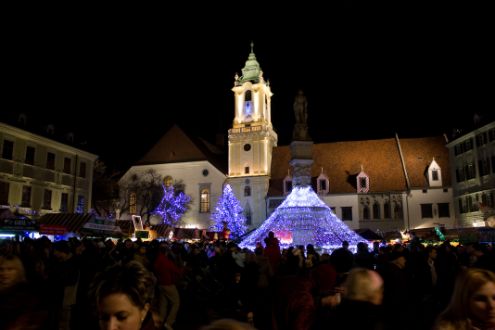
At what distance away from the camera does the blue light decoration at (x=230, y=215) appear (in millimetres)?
48938

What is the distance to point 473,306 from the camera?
10.4ft

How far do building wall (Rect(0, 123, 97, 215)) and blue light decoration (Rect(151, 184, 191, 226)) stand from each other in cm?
1442

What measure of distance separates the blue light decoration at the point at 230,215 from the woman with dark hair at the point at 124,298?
45.5 metres

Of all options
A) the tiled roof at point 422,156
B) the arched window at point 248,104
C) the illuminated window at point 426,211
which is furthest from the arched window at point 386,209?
the arched window at point 248,104

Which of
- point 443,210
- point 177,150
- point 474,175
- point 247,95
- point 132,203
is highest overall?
point 247,95

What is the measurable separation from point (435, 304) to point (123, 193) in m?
49.8

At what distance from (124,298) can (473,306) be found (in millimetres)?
2197

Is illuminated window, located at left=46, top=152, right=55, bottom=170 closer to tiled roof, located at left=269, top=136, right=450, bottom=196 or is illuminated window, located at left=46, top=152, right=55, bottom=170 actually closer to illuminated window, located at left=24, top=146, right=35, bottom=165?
illuminated window, located at left=24, top=146, right=35, bottom=165

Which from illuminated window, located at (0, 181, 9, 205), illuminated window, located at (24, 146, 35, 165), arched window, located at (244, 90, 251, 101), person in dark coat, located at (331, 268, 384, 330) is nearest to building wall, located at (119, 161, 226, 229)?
arched window, located at (244, 90, 251, 101)

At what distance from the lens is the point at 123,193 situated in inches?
2251

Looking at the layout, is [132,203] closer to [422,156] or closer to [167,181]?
[167,181]

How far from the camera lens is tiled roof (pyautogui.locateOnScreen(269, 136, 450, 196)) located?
48.7 m

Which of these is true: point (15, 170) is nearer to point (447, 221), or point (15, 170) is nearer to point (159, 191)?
point (159, 191)

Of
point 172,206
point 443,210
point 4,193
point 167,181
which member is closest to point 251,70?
point 167,181
